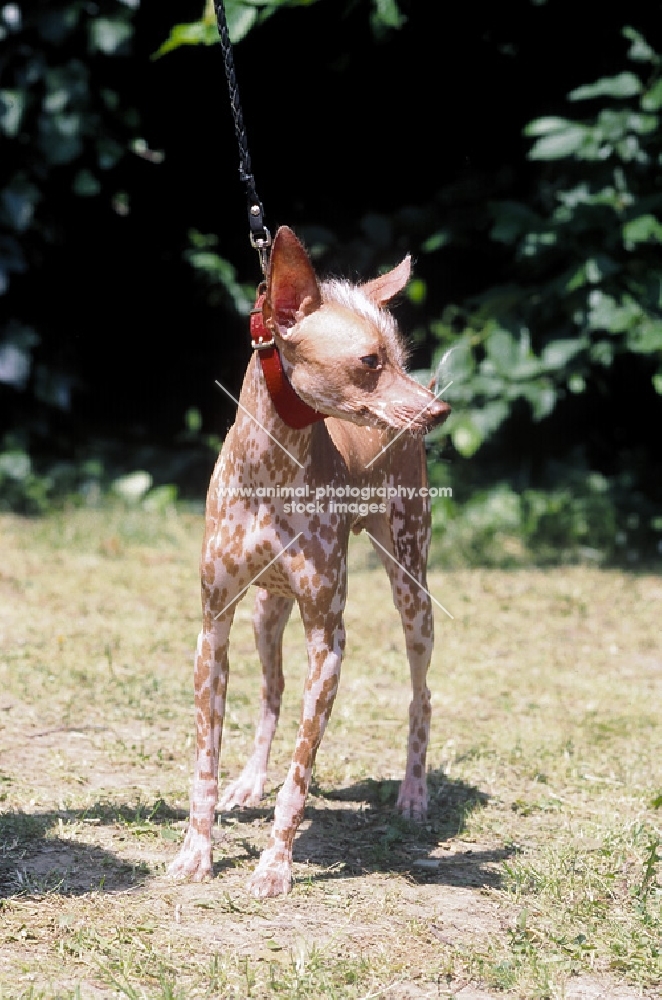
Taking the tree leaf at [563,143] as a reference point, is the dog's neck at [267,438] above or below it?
below

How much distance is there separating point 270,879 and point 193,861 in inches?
9.6

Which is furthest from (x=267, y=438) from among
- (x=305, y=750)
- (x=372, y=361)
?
(x=305, y=750)

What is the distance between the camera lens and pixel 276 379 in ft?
11.2

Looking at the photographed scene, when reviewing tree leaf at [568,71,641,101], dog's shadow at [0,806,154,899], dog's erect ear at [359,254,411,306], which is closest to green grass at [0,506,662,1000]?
dog's shadow at [0,806,154,899]

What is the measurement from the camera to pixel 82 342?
9.06 meters

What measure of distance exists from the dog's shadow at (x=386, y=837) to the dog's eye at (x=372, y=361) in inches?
57.3

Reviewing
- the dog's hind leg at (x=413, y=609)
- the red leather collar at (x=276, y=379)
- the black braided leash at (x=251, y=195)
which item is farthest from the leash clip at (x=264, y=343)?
the dog's hind leg at (x=413, y=609)

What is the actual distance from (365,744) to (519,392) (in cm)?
333

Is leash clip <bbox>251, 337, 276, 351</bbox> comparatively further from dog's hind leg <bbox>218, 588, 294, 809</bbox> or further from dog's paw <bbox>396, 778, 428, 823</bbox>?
dog's paw <bbox>396, 778, 428, 823</bbox>

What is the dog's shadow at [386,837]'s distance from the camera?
363 centimetres

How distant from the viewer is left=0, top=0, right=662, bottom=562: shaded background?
7.47m

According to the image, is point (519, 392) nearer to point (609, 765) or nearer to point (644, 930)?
point (609, 765)

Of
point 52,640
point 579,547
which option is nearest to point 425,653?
point 52,640

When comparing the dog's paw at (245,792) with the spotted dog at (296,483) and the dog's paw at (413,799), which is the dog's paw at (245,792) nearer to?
the dog's paw at (413,799)
